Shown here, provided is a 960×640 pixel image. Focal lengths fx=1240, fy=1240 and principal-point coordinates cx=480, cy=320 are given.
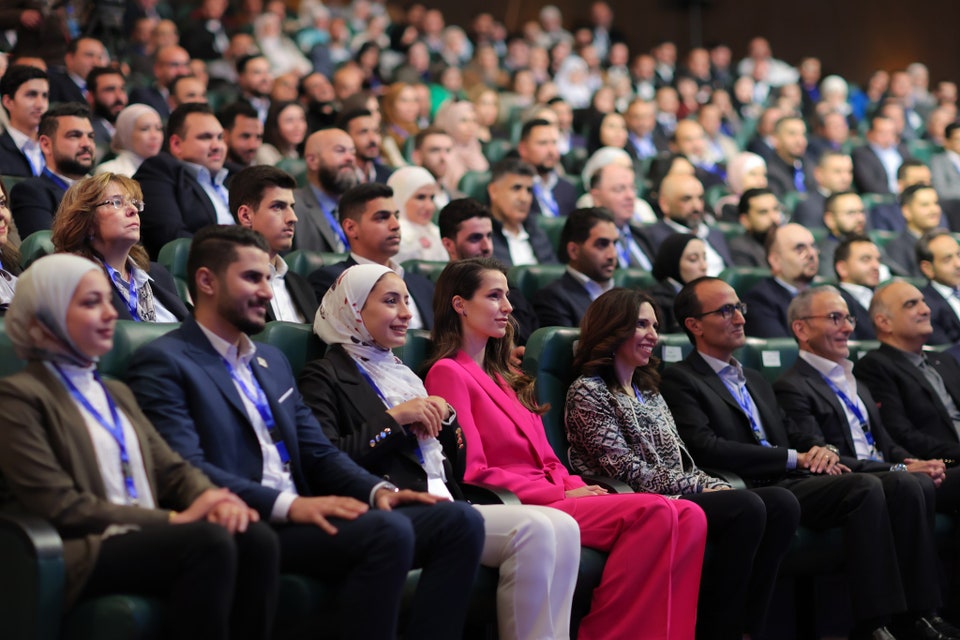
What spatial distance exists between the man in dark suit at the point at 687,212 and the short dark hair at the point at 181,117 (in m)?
2.38

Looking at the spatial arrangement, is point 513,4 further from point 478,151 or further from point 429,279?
point 429,279

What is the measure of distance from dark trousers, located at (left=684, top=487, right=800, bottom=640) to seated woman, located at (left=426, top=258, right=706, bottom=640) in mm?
120

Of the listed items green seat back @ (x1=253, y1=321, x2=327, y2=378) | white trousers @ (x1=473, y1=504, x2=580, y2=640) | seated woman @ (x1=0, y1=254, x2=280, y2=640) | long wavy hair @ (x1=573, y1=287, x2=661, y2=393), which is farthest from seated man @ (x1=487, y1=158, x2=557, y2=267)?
seated woman @ (x1=0, y1=254, x2=280, y2=640)

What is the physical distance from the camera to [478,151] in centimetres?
708

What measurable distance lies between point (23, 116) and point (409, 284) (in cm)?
175

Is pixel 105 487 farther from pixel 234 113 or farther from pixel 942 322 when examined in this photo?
pixel 942 322

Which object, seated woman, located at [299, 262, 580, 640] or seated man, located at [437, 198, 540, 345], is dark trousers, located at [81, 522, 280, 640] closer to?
seated woman, located at [299, 262, 580, 640]

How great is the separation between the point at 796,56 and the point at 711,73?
141cm

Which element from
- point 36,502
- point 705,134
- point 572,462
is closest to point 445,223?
point 572,462

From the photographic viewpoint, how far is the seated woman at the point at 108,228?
120 inches

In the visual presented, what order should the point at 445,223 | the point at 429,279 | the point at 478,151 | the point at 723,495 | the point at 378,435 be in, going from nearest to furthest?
1. the point at 378,435
2. the point at 723,495
3. the point at 429,279
4. the point at 445,223
5. the point at 478,151

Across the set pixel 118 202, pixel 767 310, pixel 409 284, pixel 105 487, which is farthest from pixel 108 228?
pixel 767 310

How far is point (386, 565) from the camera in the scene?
2381 mm

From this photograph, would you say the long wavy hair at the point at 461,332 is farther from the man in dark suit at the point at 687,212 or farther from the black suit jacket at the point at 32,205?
the man in dark suit at the point at 687,212
